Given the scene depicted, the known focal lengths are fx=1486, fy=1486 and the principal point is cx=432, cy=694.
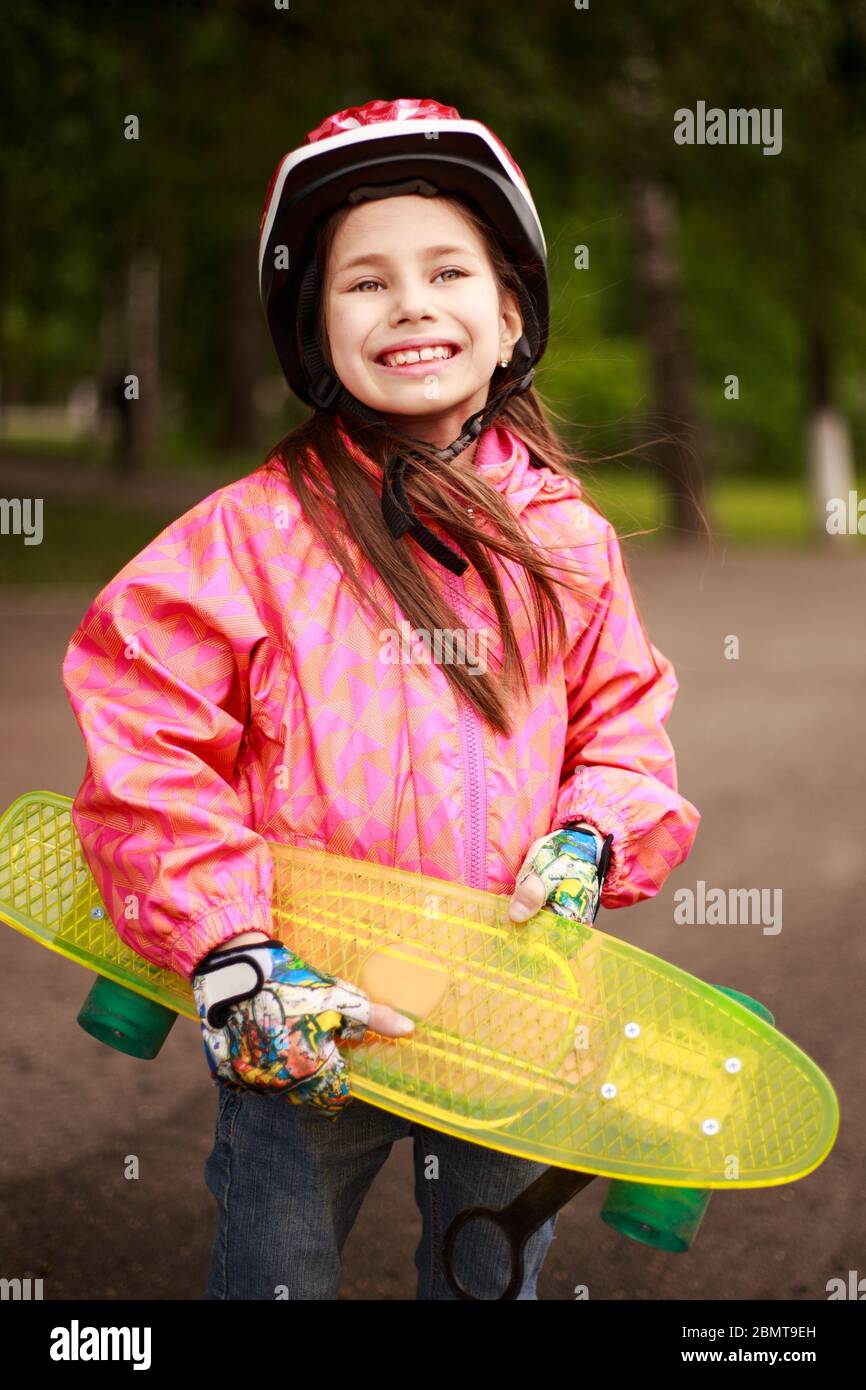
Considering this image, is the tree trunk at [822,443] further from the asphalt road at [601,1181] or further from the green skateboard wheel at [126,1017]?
the green skateboard wheel at [126,1017]

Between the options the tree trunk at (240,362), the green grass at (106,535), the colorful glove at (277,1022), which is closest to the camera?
the colorful glove at (277,1022)

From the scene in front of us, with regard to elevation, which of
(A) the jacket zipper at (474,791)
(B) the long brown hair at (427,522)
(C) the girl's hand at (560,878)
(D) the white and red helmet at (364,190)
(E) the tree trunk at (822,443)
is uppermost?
(E) the tree trunk at (822,443)

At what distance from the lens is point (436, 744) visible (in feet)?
6.70

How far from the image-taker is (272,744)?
2.05 m

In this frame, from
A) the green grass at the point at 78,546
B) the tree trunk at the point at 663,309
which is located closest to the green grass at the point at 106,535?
the green grass at the point at 78,546

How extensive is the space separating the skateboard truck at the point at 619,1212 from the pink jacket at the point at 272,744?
40cm

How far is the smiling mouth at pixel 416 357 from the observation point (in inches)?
83.3

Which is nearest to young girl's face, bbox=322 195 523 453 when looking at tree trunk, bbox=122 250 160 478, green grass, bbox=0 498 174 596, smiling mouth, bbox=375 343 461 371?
smiling mouth, bbox=375 343 461 371

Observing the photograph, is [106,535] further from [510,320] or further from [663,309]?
[510,320]

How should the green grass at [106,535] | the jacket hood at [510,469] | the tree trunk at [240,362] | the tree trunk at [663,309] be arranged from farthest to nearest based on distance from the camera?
1. the tree trunk at [240,362]
2. the tree trunk at [663,309]
3. the green grass at [106,535]
4. the jacket hood at [510,469]

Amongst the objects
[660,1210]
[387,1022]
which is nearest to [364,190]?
[387,1022]

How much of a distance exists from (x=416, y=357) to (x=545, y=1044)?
980 millimetres

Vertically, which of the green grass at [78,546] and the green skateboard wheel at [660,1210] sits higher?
the green grass at [78,546]
